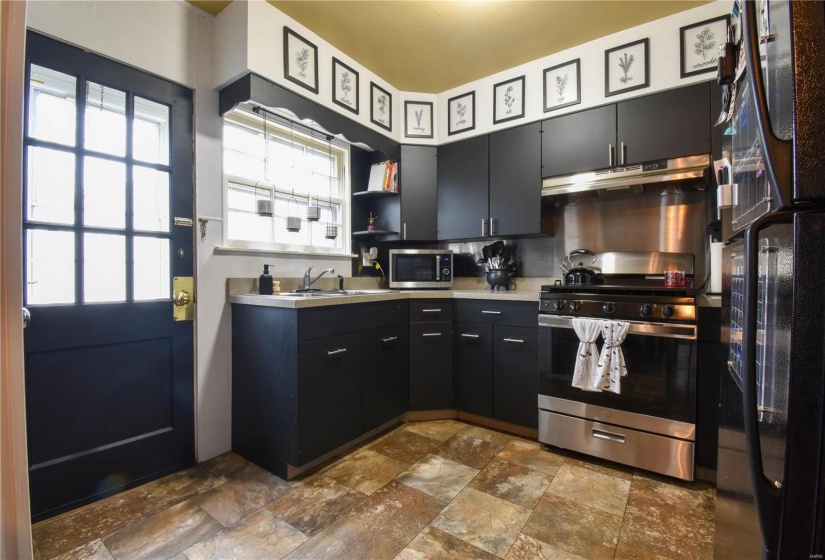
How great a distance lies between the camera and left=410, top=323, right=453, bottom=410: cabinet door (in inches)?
103

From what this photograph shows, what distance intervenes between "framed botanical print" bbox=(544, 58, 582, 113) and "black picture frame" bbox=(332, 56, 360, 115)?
1.40 meters

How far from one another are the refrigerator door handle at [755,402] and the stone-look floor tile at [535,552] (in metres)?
0.95

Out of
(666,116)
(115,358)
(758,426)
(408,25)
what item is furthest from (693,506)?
(408,25)

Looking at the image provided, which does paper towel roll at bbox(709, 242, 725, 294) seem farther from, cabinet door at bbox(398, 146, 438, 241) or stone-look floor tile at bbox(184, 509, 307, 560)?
stone-look floor tile at bbox(184, 509, 307, 560)

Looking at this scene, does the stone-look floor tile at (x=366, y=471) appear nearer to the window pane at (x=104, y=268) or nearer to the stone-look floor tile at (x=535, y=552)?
the stone-look floor tile at (x=535, y=552)

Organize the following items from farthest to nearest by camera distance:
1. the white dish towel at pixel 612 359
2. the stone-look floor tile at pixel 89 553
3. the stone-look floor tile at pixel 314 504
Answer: the white dish towel at pixel 612 359 → the stone-look floor tile at pixel 314 504 → the stone-look floor tile at pixel 89 553

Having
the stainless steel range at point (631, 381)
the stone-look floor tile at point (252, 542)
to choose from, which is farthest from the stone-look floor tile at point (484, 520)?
the stainless steel range at point (631, 381)

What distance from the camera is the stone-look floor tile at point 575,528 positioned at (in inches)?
54.8

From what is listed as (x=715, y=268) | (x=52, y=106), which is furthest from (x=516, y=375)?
(x=52, y=106)

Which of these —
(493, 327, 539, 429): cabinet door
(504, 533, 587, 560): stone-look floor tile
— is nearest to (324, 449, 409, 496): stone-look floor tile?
(504, 533, 587, 560): stone-look floor tile

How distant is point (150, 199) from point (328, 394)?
4.76 feet

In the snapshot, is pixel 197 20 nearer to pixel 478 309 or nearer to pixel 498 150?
pixel 498 150

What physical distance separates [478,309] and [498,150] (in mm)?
1283

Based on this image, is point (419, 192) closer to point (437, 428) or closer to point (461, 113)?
point (461, 113)
